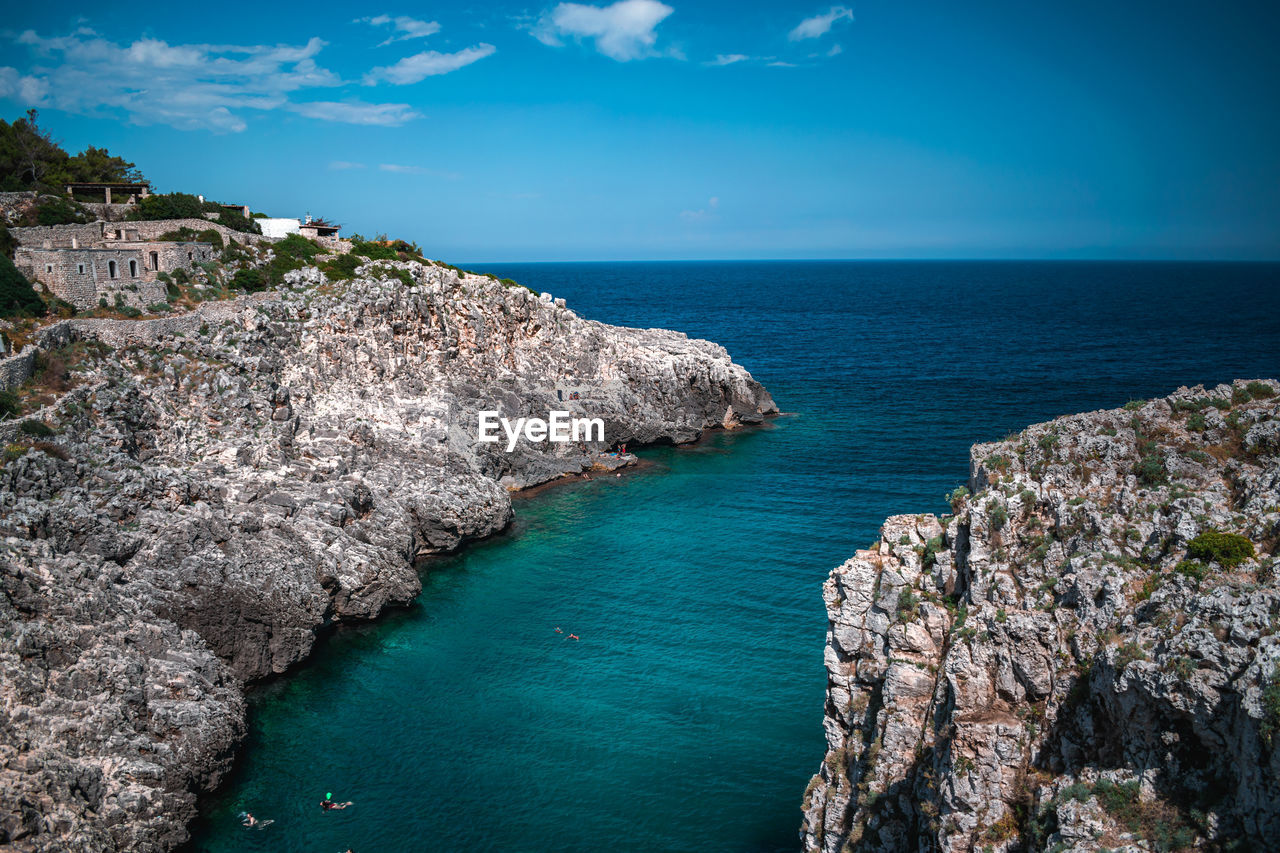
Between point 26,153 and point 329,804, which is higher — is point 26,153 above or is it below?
above

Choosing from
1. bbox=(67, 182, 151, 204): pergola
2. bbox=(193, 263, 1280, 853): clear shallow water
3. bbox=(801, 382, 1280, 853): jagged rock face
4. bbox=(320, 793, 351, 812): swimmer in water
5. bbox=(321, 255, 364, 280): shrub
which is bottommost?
bbox=(320, 793, 351, 812): swimmer in water

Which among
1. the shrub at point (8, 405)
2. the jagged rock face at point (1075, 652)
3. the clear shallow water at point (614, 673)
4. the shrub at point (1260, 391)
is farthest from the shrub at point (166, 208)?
the shrub at point (1260, 391)

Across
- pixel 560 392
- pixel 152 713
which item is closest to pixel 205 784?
pixel 152 713

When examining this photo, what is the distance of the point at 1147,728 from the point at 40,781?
111 feet

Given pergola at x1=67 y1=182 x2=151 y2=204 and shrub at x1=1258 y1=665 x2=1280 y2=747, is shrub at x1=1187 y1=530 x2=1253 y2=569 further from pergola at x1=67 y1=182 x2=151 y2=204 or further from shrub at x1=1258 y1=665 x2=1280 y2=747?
pergola at x1=67 y1=182 x2=151 y2=204

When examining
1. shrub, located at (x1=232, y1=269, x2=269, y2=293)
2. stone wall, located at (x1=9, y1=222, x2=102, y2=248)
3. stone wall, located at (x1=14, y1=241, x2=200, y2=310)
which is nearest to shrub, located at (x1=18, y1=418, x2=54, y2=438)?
stone wall, located at (x1=14, y1=241, x2=200, y2=310)

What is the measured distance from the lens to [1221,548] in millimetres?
15977

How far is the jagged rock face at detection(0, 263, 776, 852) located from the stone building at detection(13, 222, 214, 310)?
619 centimetres

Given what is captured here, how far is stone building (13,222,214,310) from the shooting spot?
185ft

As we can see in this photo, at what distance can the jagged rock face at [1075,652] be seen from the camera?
541 inches

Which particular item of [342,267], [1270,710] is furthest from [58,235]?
[1270,710]

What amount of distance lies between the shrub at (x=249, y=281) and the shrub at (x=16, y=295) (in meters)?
14.3

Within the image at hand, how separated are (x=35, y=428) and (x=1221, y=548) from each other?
48739mm

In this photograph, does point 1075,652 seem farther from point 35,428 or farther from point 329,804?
point 35,428
